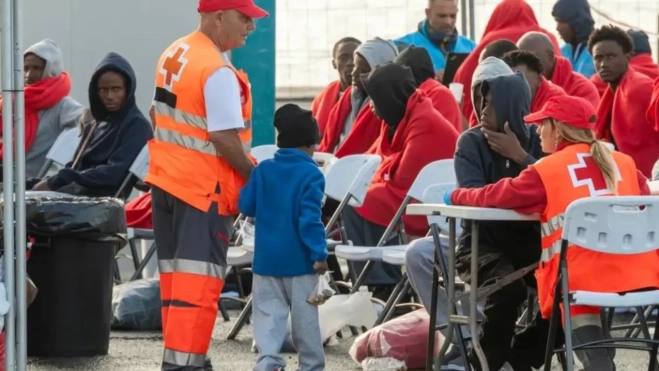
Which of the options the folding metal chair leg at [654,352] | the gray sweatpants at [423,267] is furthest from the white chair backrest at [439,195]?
the folding metal chair leg at [654,352]

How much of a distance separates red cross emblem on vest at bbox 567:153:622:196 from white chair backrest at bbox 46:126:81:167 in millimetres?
4876

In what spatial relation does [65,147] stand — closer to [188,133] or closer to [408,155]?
[408,155]

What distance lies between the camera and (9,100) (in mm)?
5246

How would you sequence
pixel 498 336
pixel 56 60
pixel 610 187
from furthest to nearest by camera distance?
pixel 56 60, pixel 498 336, pixel 610 187

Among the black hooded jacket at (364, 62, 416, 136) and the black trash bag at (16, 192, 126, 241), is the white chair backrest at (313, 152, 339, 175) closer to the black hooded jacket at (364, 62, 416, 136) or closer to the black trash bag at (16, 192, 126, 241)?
the black hooded jacket at (364, 62, 416, 136)

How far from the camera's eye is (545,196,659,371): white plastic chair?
5316 millimetres

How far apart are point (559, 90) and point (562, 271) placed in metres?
2.63

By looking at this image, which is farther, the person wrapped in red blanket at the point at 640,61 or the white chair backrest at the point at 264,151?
the person wrapped in red blanket at the point at 640,61

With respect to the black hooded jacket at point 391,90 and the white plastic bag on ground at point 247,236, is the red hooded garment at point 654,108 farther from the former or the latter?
the white plastic bag on ground at point 247,236

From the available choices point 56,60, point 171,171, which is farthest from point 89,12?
point 171,171

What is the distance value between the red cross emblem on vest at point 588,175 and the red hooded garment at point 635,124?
2.87 m

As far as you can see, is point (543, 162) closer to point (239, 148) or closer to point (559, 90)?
point (239, 148)

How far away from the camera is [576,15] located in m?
10.2

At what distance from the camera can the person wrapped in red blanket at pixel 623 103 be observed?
28.2 ft
